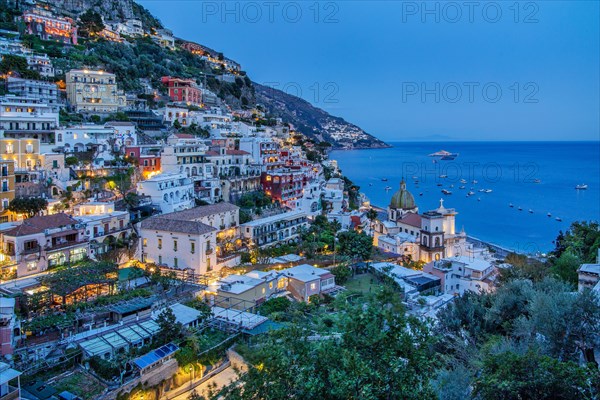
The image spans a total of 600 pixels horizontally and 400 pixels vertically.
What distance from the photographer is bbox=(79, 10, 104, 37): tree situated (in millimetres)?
53938

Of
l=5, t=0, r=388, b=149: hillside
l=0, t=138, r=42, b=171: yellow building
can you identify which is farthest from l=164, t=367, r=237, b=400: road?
l=5, t=0, r=388, b=149: hillside

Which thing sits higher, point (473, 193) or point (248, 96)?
point (248, 96)

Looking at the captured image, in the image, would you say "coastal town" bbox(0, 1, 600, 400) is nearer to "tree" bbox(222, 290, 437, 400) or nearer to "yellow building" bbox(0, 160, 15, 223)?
"yellow building" bbox(0, 160, 15, 223)

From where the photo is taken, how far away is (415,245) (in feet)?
103

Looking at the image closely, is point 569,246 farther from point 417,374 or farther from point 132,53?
point 132,53

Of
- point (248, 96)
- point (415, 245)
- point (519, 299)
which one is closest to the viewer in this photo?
point (519, 299)

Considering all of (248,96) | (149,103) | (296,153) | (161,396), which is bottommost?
(161,396)

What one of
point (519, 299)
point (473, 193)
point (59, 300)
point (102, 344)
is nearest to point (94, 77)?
point (59, 300)

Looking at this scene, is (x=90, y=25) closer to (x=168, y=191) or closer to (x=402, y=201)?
(x=168, y=191)

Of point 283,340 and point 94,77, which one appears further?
point 94,77

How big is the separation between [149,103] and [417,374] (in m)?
43.2

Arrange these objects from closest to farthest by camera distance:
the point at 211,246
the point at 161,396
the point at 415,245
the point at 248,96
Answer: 1. the point at 161,396
2. the point at 211,246
3. the point at 415,245
4. the point at 248,96

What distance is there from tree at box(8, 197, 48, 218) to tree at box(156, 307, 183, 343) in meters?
11.8

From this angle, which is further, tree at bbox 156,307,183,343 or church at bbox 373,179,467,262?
church at bbox 373,179,467,262
